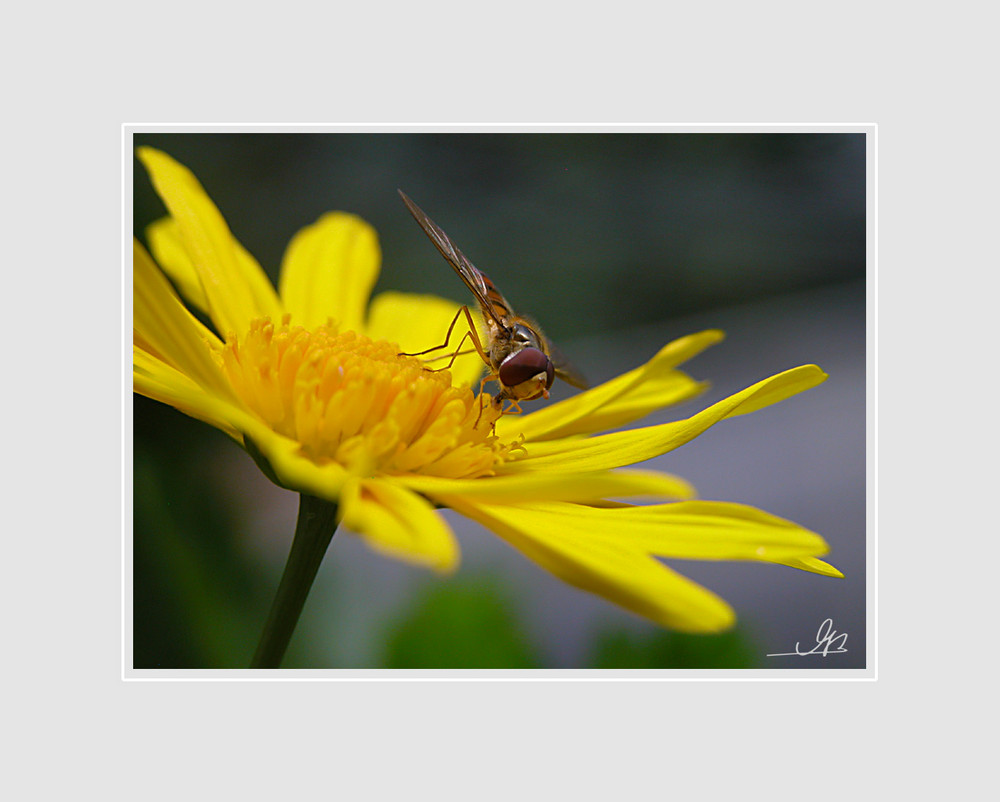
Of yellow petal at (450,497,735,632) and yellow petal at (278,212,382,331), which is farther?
yellow petal at (278,212,382,331)

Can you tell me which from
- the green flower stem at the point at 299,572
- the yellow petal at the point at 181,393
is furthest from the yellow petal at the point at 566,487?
the yellow petal at the point at 181,393

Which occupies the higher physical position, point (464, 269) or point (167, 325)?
point (464, 269)

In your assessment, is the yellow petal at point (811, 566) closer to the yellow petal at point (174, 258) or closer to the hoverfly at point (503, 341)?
the hoverfly at point (503, 341)

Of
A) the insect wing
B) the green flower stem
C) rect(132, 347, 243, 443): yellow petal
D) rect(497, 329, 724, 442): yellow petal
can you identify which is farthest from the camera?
rect(497, 329, 724, 442): yellow petal

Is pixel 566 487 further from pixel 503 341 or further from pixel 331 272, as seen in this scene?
pixel 331 272

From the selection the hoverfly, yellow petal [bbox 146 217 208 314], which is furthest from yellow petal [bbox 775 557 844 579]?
yellow petal [bbox 146 217 208 314]

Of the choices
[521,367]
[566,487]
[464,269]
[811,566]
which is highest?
[464,269]

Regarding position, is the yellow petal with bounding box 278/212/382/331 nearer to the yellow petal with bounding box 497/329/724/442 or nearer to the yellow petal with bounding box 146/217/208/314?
the yellow petal with bounding box 146/217/208/314


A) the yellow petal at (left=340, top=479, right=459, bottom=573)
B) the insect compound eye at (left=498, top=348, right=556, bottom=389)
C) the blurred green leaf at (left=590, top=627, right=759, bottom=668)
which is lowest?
the blurred green leaf at (left=590, top=627, right=759, bottom=668)
